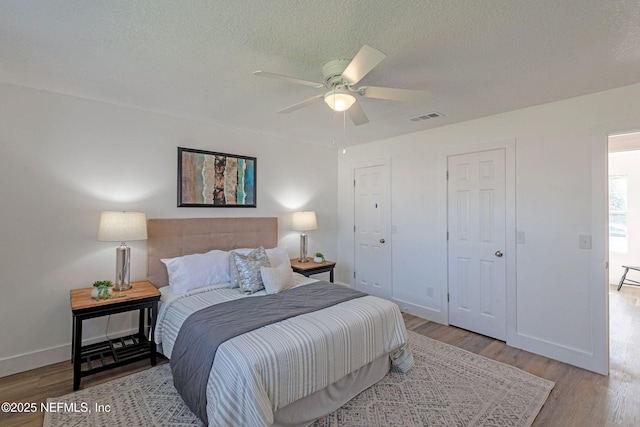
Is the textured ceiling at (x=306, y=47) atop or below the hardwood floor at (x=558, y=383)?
atop

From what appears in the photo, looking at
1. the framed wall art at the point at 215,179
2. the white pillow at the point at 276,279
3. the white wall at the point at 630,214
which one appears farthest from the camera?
the white wall at the point at 630,214

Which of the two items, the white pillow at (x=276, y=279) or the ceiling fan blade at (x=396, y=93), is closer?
the ceiling fan blade at (x=396, y=93)

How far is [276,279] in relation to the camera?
2889 mm

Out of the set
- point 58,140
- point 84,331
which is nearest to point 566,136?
point 58,140

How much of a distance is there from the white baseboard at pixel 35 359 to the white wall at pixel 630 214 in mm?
8155

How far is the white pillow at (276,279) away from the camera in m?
2.85

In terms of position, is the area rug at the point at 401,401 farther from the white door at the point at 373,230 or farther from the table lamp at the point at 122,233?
the white door at the point at 373,230

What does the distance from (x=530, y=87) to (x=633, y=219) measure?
486cm

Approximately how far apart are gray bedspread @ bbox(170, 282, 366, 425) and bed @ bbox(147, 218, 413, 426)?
3 cm

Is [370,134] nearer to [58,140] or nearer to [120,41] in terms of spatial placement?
[120,41]

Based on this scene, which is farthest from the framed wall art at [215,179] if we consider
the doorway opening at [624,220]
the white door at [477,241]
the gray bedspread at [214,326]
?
the doorway opening at [624,220]

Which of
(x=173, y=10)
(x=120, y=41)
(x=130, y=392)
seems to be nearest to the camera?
(x=173, y=10)

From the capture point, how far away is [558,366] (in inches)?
107

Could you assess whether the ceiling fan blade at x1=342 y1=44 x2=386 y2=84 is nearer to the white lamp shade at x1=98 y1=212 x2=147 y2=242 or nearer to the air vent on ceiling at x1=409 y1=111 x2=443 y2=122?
the air vent on ceiling at x1=409 y1=111 x2=443 y2=122
